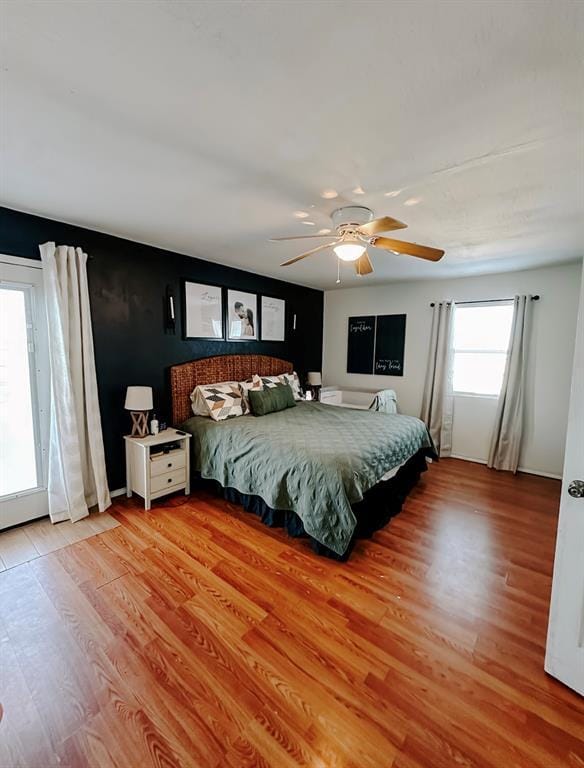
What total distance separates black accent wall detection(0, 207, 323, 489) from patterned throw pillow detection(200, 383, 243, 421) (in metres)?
0.44

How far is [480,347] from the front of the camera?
4191 millimetres

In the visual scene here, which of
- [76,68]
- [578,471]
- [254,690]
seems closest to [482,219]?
[578,471]

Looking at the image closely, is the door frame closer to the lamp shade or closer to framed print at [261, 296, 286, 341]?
the lamp shade

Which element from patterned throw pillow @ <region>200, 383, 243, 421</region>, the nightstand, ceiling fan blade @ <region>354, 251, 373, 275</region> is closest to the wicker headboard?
patterned throw pillow @ <region>200, 383, 243, 421</region>

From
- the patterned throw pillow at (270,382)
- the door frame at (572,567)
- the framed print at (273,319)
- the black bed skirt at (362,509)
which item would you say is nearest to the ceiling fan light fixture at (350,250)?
the door frame at (572,567)

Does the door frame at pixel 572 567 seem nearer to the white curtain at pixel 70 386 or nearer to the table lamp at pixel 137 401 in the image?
the table lamp at pixel 137 401

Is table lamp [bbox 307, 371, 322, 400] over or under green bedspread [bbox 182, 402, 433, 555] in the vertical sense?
over

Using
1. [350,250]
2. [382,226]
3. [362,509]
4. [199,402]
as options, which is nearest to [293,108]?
[382,226]

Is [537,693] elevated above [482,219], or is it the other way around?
[482,219]

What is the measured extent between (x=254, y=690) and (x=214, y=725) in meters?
0.19

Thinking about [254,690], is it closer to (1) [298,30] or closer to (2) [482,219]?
(1) [298,30]

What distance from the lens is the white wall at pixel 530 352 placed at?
361cm

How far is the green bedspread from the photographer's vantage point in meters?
2.19

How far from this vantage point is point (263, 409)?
11.9 ft
